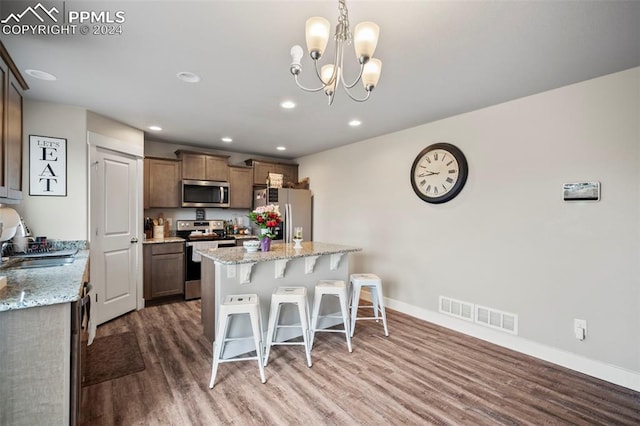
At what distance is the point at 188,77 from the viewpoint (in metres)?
2.41

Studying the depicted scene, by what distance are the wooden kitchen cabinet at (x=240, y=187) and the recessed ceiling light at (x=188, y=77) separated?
2.74 metres

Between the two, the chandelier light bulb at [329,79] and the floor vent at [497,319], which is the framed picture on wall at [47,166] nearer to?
the chandelier light bulb at [329,79]

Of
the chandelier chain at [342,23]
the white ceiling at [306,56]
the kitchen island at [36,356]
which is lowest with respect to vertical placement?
the kitchen island at [36,356]

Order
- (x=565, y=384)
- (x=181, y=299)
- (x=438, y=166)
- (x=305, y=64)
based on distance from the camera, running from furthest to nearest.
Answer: (x=181, y=299) → (x=438, y=166) → (x=565, y=384) → (x=305, y=64)

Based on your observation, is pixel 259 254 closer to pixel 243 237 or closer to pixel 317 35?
pixel 317 35

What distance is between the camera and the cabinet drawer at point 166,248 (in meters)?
4.21

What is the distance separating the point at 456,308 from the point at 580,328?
3.56 ft

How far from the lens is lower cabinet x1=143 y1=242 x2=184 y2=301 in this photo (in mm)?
4172

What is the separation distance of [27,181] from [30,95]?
83cm

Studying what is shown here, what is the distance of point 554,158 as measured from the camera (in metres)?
2.67

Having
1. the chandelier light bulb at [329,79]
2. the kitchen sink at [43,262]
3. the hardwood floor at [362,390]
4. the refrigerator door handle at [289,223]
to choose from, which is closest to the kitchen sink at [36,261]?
the kitchen sink at [43,262]

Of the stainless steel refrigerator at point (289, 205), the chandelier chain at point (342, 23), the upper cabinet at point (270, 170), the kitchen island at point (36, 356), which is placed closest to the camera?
the kitchen island at point (36, 356)

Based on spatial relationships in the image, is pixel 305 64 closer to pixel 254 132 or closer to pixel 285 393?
pixel 254 132

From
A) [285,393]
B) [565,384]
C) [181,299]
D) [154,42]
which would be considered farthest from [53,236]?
[565,384]
